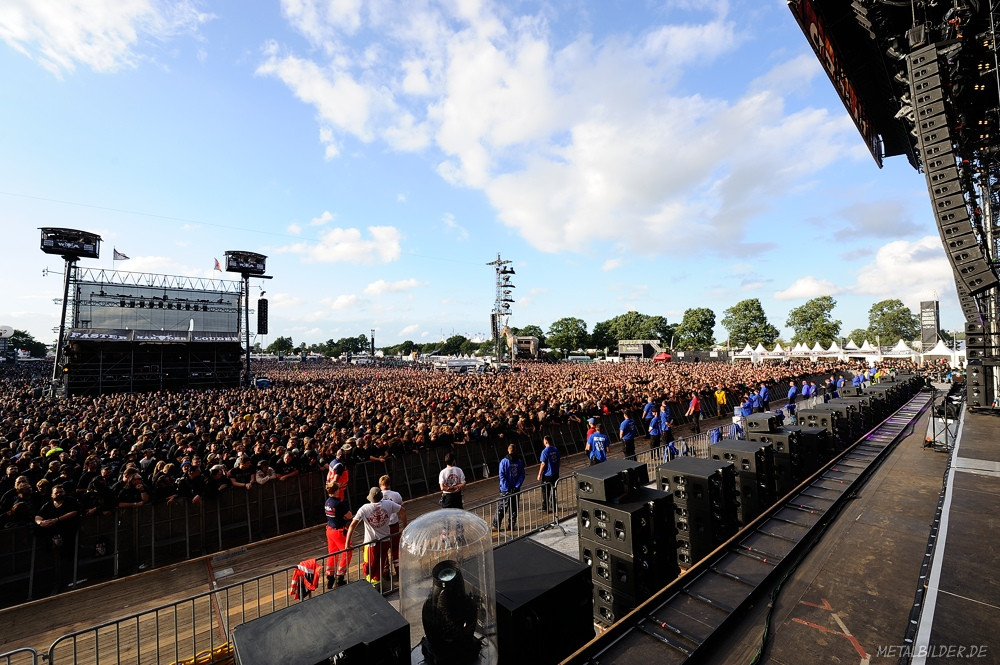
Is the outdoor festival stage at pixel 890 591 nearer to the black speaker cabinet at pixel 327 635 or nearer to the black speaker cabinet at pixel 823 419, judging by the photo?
the black speaker cabinet at pixel 327 635

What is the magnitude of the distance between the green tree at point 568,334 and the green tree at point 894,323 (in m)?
64.2

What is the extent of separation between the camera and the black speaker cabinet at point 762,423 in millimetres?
8977

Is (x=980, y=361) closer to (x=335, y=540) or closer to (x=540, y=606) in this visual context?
(x=540, y=606)

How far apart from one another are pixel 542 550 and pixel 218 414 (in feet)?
53.8

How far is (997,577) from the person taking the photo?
4887 mm

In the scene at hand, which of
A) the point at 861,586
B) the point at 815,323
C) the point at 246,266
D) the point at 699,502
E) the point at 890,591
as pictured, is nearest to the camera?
the point at 890,591

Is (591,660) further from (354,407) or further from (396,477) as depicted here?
(354,407)

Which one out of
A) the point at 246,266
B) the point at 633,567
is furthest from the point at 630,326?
the point at 633,567

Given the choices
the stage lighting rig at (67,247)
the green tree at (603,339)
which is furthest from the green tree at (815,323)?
the stage lighting rig at (67,247)

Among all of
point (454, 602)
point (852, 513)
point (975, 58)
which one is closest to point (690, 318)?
point (975, 58)

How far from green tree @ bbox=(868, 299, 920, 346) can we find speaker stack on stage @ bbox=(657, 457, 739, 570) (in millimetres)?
114321

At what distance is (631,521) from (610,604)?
1196 mm

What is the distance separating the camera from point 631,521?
195 inches

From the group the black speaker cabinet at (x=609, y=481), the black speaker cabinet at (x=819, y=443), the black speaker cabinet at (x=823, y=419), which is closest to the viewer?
the black speaker cabinet at (x=609, y=481)
